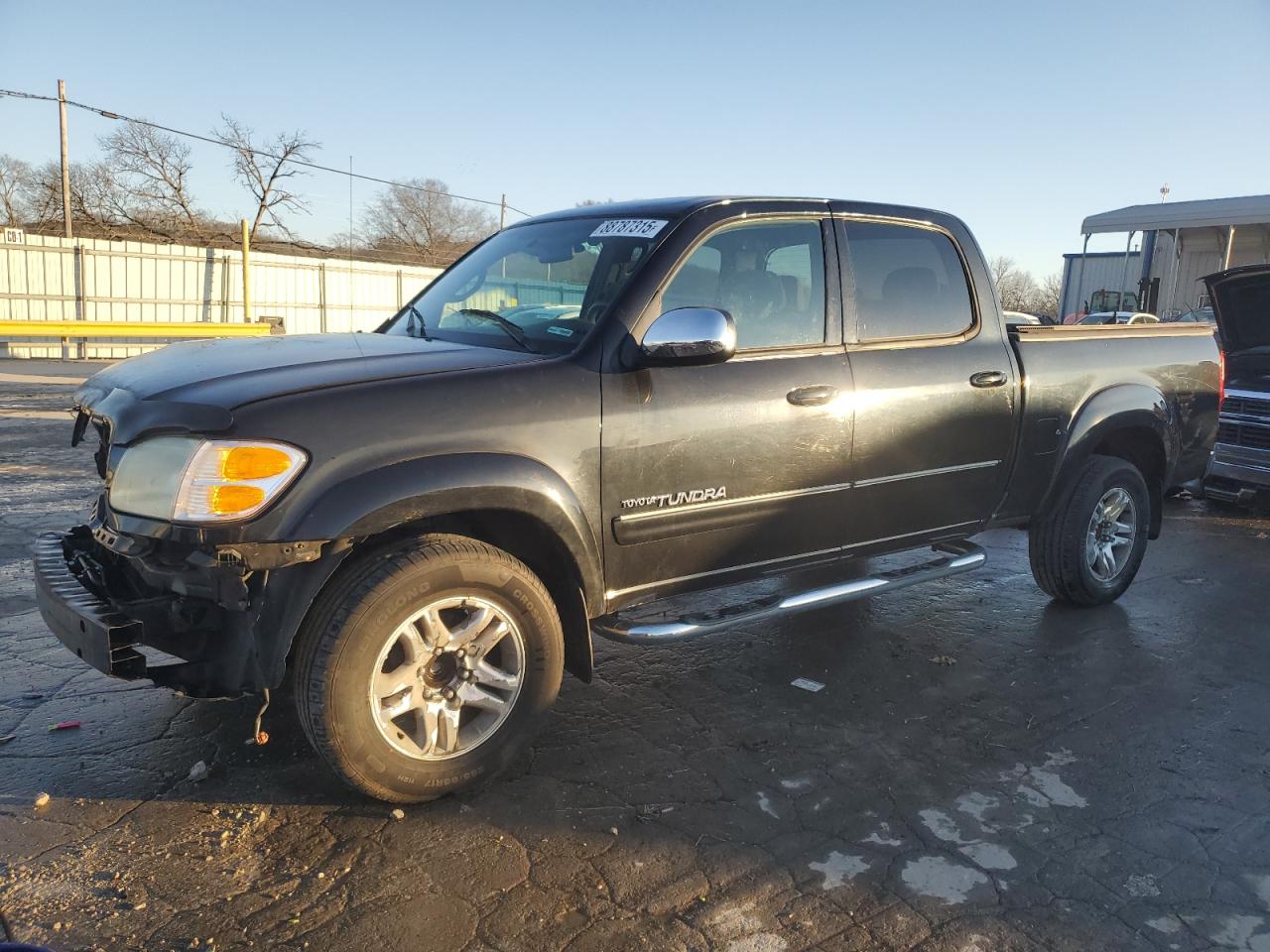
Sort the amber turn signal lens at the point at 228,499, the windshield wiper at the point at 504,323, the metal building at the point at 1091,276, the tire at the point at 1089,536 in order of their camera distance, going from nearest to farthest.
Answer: the amber turn signal lens at the point at 228,499, the windshield wiper at the point at 504,323, the tire at the point at 1089,536, the metal building at the point at 1091,276

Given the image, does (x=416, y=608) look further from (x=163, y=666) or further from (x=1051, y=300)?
(x=1051, y=300)

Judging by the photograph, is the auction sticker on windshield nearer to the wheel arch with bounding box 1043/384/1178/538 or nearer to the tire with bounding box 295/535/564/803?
the tire with bounding box 295/535/564/803

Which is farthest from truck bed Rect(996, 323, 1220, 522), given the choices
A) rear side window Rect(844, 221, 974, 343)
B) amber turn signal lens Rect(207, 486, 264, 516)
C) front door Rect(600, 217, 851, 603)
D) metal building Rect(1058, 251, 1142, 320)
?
metal building Rect(1058, 251, 1142, 320)

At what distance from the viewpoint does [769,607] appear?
360 cm

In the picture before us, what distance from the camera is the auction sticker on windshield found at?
11.7 ft

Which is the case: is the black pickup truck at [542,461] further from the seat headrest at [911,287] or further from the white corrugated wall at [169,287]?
the white corrugated wall at [169,287]

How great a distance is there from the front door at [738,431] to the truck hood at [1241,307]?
5.02 m

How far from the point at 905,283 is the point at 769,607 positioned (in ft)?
5.45

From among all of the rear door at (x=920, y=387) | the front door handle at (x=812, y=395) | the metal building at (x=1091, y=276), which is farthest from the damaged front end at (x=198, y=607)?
the metal building at (x=1091, y=276)

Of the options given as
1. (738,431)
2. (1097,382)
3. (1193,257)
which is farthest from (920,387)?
(1193,257)

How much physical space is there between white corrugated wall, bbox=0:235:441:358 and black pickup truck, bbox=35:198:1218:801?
21138mm

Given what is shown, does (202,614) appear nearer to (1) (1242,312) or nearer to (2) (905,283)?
(2) (905,283)

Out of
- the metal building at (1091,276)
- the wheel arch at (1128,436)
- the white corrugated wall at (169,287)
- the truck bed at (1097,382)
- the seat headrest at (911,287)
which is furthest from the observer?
the metal building at (1091,276)

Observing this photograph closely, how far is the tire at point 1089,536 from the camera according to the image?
15.9 feet
